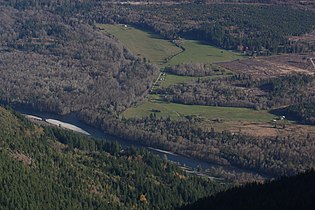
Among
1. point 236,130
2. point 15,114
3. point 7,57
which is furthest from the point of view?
point 7,57

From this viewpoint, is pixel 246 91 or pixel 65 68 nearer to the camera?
pixel 246 91

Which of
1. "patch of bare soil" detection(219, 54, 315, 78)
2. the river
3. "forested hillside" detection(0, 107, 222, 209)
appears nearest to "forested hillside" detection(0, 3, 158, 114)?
the river

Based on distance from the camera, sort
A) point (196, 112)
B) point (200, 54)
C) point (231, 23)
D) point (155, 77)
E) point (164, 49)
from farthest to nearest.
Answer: point (231, 23), point (164, 49), point (200, 54), point (155, 77), point (196, 112)

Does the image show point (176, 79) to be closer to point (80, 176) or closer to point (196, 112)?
point (196, 112)

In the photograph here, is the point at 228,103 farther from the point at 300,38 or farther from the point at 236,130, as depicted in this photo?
the point at 300,38

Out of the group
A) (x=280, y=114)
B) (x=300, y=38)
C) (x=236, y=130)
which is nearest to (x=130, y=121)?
(x=236, y=130)

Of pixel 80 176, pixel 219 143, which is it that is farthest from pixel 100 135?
pixel 80 176

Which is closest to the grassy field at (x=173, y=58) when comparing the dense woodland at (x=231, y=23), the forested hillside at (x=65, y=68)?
the forested hillside at (x=65, y=68)
